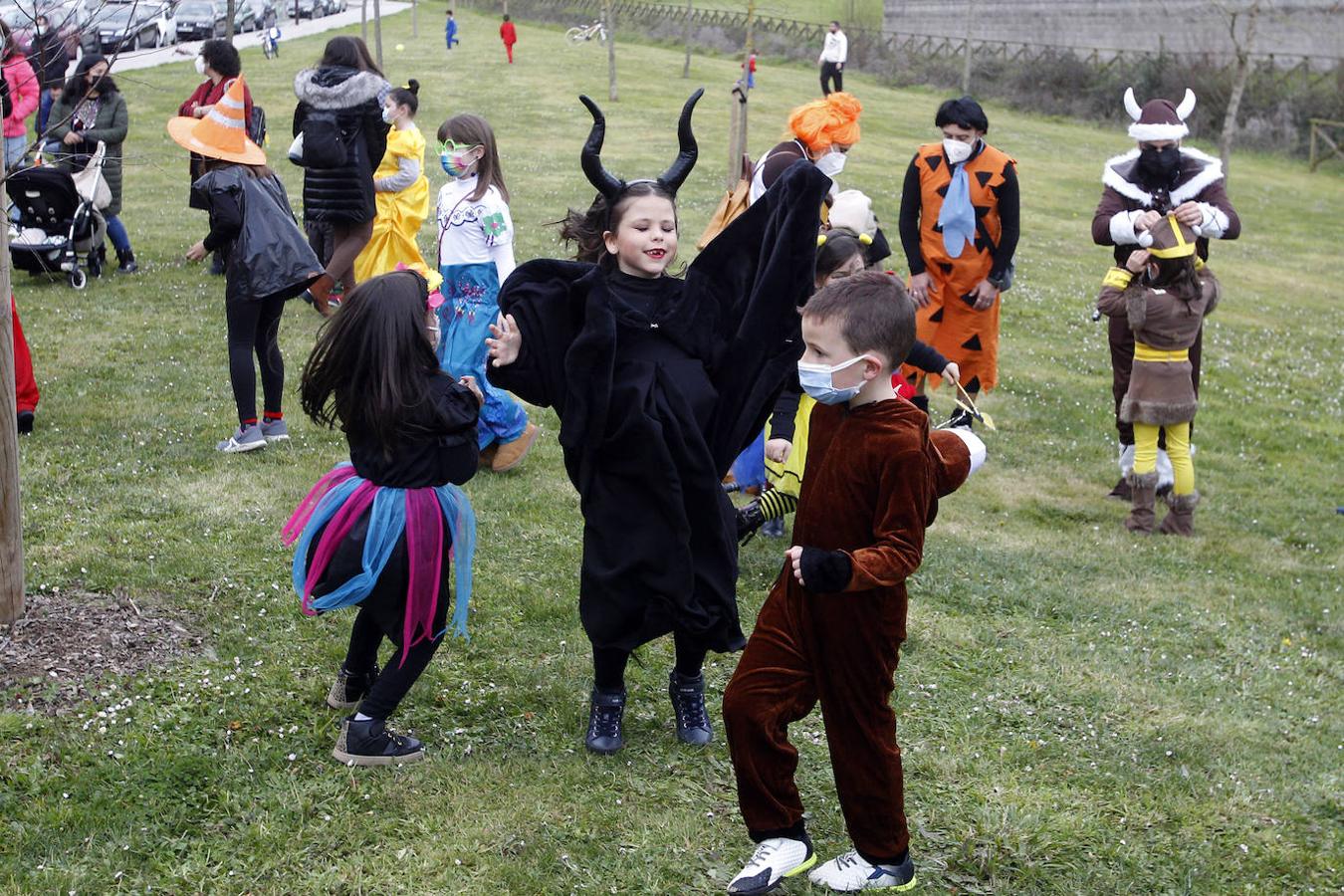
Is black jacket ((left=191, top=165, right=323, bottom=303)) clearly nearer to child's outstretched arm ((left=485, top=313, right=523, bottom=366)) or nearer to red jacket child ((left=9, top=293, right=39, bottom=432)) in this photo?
red jacket child ((left=9, top=293, right=39, bottom=432))

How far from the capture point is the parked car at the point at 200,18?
2917cm

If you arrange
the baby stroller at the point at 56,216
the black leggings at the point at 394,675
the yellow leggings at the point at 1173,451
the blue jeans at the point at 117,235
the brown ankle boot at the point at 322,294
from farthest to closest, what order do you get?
the blue jeans at the point at 117,235 → the baby stroller at the point at 56,216 → the brown ankle boot at the point at 322,294 → the yellow leggings at the point at 1173,451 → the black leggings at the point at 394,675

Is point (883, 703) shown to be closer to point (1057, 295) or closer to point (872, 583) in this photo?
point (872, 583)

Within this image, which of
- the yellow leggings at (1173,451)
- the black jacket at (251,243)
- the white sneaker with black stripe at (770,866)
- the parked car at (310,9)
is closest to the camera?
the white sneaker with black stripe at (770,866)

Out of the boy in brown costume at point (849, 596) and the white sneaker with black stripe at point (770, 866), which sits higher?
the boy in brown costume at point (849, 596)

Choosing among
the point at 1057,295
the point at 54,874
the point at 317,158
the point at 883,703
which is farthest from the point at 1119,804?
the point at 1057,295

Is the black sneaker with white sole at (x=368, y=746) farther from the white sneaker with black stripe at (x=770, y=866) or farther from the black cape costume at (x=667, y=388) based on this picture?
the white sneaker with black stripe at (x=770, y=866)

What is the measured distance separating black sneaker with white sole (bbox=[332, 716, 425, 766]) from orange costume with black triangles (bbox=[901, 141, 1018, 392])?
434cm

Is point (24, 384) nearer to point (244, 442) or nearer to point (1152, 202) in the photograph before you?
point (244, 442)

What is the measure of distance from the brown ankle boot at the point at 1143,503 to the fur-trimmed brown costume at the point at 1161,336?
1.43ft

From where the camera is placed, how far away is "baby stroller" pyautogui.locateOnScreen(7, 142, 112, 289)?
1137 centimetres

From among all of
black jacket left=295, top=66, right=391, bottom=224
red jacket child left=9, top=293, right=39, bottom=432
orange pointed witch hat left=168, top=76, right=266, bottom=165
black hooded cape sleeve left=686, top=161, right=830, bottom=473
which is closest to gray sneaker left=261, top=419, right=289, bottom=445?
red jacket child left=9, top=293, right=39, bottom=432

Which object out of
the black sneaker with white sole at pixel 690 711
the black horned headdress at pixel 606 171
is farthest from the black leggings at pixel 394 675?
the black horned headdress at pixel 606 171

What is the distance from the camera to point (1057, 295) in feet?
51.1
